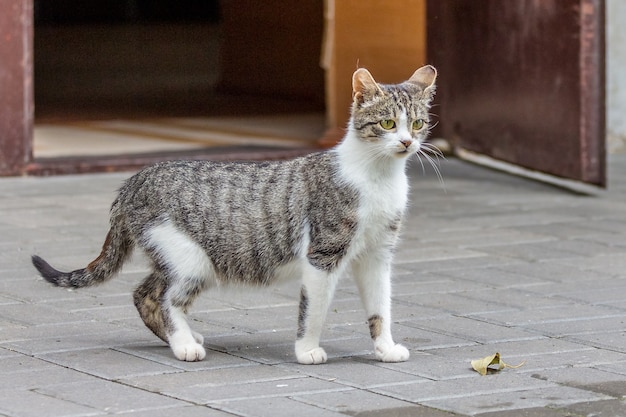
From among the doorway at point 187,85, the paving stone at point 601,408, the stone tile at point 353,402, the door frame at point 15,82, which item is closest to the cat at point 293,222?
the stone tile at point 353,402

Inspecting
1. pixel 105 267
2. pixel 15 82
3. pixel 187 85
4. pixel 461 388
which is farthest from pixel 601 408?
pixel 187 85

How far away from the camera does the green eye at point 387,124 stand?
477cm

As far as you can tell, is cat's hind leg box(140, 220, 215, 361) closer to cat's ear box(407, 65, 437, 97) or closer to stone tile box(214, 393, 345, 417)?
stone tile box(214, 393, 345, 417)

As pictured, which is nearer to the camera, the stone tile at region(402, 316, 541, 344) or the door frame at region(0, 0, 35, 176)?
the stone tile at region(402, 316, 541, 344)

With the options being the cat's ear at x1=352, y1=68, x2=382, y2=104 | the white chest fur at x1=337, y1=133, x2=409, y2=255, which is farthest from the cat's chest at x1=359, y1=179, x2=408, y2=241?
the cat's ear at x1=352, y1=68, x2=382, y2=104

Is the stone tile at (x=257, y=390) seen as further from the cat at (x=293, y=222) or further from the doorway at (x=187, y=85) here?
the doorway at (x=187, y=85)

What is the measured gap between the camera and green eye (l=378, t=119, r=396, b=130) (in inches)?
188

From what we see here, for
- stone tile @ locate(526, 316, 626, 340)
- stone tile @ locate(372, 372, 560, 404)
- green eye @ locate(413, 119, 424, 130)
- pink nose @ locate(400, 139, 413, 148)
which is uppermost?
green eye @ locate(413, 119, 424, 130)

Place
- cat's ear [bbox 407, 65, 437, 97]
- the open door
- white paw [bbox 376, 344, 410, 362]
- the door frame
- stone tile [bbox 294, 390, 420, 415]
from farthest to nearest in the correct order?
1. the door frame
2. the open door
3. cat's ear [bbox 407, 65, 437, 97]
4. white paw [bbox 376, 344, 410, 362]
5. stone tile [bbox 294, 390, 420, 415]

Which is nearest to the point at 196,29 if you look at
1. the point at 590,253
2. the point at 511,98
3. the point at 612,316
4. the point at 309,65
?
the point at 309,65

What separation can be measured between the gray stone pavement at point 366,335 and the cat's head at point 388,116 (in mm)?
839

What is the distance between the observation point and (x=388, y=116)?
4.77m

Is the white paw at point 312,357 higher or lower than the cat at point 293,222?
lower

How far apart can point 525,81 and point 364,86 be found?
16.5 ft
